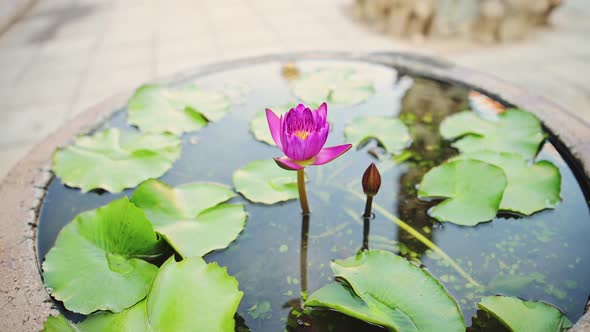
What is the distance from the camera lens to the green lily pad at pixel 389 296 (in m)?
0.79

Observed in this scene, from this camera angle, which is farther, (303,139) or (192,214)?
(192,214)

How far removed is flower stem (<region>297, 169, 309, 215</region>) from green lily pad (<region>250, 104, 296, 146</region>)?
0.35 m

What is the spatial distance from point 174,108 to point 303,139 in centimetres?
76

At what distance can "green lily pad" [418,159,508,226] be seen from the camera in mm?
1078

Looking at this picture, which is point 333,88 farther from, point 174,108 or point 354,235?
point 354,235

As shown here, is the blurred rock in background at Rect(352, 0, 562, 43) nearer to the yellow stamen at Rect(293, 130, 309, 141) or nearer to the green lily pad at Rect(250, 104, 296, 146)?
the green lily pad at Rect(250, 104, 296, 146)

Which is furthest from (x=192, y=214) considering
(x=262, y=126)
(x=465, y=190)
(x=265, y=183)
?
(x=465, y=190)

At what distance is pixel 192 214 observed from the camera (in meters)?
1.10

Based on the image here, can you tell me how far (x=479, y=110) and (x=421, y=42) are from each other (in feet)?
7.10

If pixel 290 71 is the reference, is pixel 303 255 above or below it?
below

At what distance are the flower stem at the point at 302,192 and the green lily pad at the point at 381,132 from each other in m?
0.34

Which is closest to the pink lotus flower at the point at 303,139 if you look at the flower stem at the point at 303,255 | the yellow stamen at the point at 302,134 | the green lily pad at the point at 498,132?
the yellow stamen at the point at 302,134

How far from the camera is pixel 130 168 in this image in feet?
4.16

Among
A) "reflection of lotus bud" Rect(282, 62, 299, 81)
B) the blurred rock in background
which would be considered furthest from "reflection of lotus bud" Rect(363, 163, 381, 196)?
the blurred rock in background
